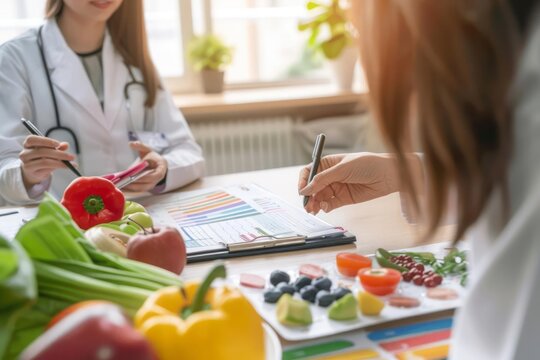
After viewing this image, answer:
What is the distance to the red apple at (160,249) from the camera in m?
0.93

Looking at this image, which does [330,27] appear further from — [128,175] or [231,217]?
[231,217]

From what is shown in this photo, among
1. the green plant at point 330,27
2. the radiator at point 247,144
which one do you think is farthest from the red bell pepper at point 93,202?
the green plant at point 330,27

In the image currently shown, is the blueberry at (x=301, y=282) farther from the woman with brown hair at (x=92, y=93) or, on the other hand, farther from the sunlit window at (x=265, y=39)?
the sunlit window at (x=265, y=39)

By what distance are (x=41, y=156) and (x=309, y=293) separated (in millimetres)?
852

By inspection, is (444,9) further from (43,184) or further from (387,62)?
(43,184)

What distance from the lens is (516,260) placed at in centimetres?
55

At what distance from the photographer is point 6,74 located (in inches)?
72.3

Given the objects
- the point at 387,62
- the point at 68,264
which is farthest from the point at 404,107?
the point at 68,264

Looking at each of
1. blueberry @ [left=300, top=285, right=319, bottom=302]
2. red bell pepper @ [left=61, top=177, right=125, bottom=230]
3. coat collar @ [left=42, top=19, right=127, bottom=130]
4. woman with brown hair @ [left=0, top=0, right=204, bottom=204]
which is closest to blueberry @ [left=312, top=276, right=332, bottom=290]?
blueberry @ [left=300, top=285, right=319, bottom=302]

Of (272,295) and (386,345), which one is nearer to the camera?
(386,345)

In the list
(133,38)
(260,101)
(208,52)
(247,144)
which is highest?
(133,38)

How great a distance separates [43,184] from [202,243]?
621 mm

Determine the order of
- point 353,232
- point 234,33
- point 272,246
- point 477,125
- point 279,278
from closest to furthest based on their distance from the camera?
point 477,125 → point 279,278 → point 272,246 → point 353,232 → point 234,33

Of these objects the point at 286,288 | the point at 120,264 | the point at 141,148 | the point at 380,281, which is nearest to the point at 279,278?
the point at 286,288
